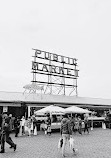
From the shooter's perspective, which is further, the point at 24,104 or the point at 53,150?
the point at 24,104

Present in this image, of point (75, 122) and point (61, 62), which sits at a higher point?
point (61, 62)

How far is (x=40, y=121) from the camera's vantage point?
67.0 ft

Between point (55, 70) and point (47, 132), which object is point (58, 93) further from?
point (47, 132)

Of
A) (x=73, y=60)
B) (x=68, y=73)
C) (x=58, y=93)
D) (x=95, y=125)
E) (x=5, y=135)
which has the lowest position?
(x=95, y=125)

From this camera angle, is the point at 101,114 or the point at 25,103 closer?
the point at 25,103

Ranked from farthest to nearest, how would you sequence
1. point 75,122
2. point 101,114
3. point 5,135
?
1. point 101,114
2. point 75,122
3. point 5,135

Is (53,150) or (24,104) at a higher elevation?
(24,104)

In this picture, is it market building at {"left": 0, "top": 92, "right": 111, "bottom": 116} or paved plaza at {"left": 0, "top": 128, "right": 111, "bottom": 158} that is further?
market building at {"left": 0, "top": 92, "right": 111, "bottom": 116}

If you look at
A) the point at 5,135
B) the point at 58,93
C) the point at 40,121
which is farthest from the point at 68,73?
the point at 5,135

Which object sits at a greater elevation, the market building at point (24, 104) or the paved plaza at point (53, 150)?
the market building at point (24, 104)

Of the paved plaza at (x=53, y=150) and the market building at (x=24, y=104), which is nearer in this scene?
the paved plaza at (x=53, y=150)

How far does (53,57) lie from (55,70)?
2.28 m

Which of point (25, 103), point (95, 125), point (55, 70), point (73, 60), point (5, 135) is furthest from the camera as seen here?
point (73, 60)

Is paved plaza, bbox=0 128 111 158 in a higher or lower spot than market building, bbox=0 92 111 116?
lower
